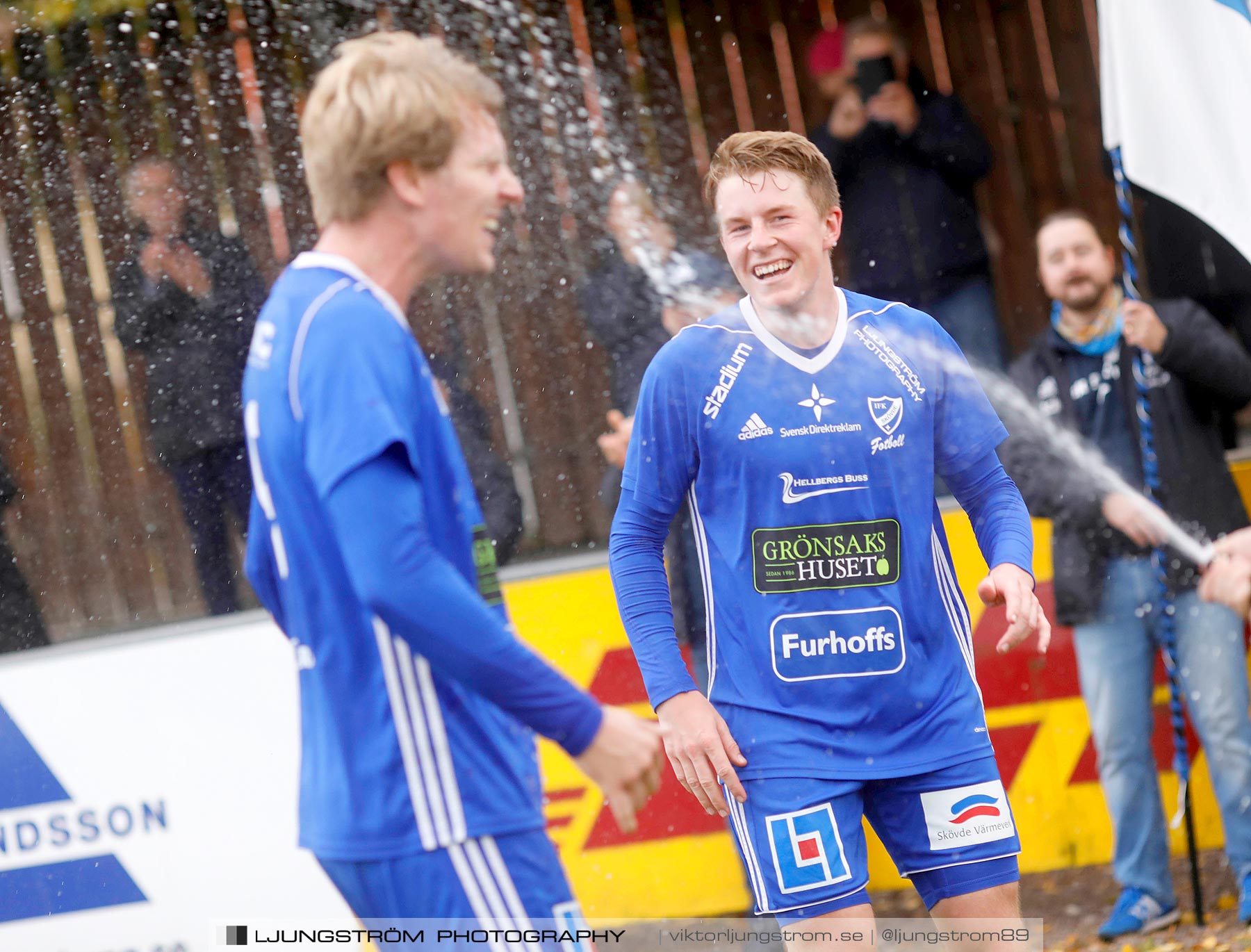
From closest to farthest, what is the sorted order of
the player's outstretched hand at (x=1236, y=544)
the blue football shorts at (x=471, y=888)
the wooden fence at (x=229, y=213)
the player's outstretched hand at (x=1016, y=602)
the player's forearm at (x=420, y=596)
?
the player's forearm at (x=420, y=596), the blue football shorts at (x=471, y=888), the player's outstretched hand at (x=1016, y=602), the player's outstretched hand at (x=1236, y=544), the wooden fence at (x=229, y=213)

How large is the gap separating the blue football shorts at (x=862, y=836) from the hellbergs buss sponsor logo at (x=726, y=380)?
0.70 meters

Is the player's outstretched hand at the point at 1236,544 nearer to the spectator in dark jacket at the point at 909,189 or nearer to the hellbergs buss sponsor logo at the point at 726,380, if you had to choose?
the spectator in dark jacket at the point at 909,189

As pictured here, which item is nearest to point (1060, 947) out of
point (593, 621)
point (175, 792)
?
point (593, 621)

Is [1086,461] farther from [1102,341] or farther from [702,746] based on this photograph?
[702,746]

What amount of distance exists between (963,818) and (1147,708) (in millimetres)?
2069

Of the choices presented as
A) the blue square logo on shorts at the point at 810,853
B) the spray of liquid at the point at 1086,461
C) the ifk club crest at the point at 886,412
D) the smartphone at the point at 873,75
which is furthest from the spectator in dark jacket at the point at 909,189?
the blue square logo on shorts at the point at 810,853

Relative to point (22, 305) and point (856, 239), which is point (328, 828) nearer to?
point (856, 239)

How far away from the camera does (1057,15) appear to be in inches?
255

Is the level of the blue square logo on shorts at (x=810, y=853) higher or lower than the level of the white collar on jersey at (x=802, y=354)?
lower

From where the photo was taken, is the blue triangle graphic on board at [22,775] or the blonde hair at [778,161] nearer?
the blonde hair at [778,161]

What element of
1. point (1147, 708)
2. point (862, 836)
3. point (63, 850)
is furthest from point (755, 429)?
point (63, 850)

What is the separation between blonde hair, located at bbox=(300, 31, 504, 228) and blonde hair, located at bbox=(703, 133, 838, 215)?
86cm

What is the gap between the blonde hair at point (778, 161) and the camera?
2.63m

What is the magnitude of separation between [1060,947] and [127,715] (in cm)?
297
